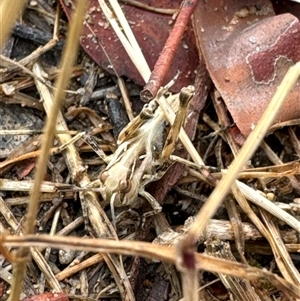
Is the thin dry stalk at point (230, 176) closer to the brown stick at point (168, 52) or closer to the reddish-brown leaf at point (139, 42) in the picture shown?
the brown stick at point (168, 52)

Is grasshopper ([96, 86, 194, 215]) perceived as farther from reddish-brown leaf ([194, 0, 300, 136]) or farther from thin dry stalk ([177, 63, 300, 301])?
thin dry stalk ([177, 63, 300, 301])

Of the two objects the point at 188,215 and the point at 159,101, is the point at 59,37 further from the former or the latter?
the point at 188,215

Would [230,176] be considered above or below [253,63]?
below

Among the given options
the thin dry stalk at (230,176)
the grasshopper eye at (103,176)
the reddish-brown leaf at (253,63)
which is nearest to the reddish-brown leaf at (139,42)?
the reddish-brown leaf at (253,63)

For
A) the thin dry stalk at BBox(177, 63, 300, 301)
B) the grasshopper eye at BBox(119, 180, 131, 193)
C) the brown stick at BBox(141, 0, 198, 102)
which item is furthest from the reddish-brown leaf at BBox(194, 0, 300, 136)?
the thin dry stalk at BBox(177, 63, 300, 301)

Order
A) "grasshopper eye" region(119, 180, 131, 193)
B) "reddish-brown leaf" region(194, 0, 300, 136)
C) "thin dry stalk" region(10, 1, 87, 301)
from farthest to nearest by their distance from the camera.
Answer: "reddish-brown leaf" region(194, 0, 300, 136) → "grasshopper eye" region(119, 180, 131, 193) → "thin dry stalk" region(10, 1, 87, 301)

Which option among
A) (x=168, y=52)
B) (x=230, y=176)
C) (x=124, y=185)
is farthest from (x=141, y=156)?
(x=230, y=176)

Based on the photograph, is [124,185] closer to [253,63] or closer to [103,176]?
[103,176]
